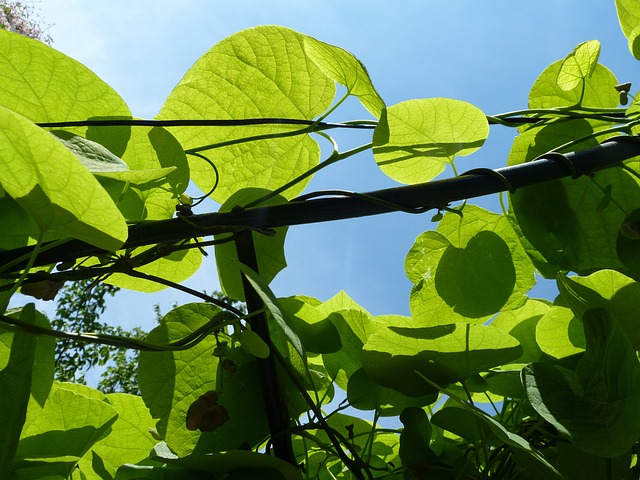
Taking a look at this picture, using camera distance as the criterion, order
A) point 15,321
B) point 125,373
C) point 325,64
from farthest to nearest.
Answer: point 125,373 → point 325,64 → point 15,321

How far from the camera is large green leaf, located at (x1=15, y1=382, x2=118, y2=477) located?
0.35 meters

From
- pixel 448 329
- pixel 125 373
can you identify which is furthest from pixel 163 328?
pixel 125 373

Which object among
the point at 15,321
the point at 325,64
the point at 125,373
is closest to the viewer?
the point at 15,321

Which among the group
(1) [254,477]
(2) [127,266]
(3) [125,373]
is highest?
(3) [125,373]

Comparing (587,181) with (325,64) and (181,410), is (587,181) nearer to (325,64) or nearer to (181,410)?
(325,64)

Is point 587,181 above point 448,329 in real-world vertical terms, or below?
above

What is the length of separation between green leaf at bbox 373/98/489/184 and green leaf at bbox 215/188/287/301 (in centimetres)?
8

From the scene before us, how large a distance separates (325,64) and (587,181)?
21 centimetres

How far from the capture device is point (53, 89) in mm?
346

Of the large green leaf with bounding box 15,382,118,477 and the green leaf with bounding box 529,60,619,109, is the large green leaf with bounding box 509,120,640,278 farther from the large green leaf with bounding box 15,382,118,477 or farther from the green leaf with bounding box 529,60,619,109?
the large green leaf with bounding box 15,382,118,477

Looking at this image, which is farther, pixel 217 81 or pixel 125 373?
pixel 125 373

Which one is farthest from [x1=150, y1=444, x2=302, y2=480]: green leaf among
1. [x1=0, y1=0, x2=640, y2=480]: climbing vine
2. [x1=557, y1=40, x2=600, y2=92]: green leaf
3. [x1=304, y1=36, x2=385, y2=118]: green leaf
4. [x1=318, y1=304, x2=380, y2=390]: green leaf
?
[x1=557, y1=40, x2=600, y2=92]: green leaf

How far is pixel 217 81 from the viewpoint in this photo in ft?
1.33

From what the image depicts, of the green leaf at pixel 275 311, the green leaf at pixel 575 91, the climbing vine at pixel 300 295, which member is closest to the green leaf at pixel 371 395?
the climbing vine at pixel 300 295
